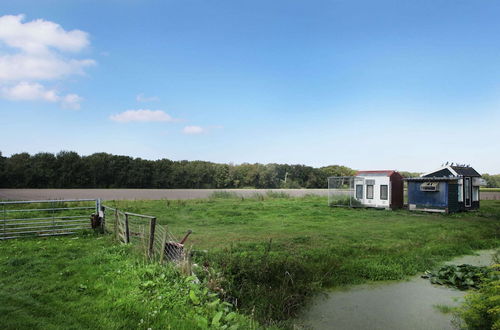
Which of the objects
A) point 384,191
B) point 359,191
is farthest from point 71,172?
point 384,191

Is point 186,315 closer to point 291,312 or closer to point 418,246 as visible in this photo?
point 291,312

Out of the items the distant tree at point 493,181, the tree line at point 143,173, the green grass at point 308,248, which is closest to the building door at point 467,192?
the green grass at point 308,248

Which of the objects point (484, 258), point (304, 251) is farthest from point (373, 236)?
point (304, 251)

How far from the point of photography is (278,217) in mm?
18781

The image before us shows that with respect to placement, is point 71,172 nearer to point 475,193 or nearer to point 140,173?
point 140,173

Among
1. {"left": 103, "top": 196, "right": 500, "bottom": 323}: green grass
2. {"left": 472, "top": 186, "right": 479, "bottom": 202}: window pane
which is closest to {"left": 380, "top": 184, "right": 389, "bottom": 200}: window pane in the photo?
{"left": 103, "top": 196, "right": 500, "bottom": 323}: green grass

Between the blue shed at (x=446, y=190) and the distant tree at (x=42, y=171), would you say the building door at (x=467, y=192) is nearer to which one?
the blue shed at (x=446, y=190)

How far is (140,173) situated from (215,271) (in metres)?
56.0

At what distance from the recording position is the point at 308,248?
34.7ft

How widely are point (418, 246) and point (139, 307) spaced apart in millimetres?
9798

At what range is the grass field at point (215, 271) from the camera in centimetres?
486

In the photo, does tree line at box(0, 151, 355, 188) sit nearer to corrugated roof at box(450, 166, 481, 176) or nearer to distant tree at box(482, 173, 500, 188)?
distant tree at box(482, 173, 500, 188)

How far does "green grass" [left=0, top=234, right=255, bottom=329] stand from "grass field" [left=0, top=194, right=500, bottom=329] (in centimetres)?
2

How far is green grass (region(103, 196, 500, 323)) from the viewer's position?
716 centimetres
